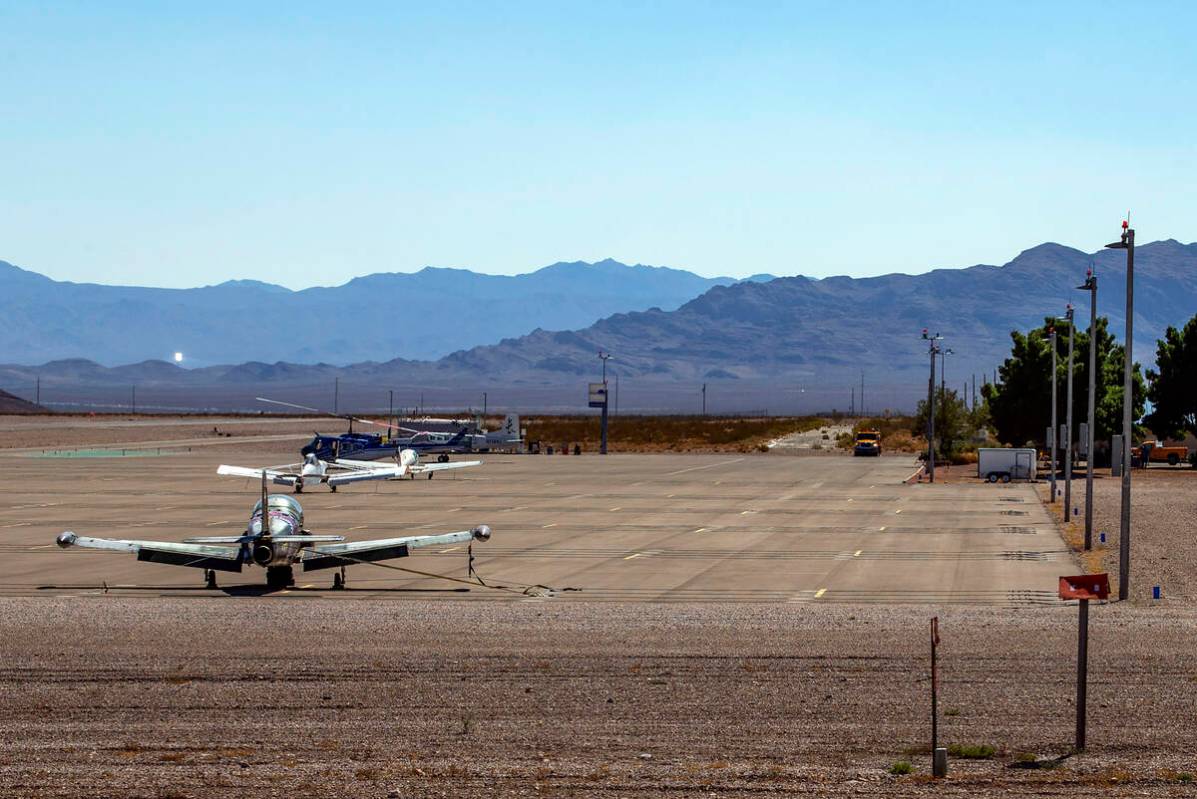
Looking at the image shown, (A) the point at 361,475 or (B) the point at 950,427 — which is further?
(B) the point at 950,427

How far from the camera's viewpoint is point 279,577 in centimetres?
3102

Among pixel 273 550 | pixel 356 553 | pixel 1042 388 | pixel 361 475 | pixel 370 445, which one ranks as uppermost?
pixel 1042 388

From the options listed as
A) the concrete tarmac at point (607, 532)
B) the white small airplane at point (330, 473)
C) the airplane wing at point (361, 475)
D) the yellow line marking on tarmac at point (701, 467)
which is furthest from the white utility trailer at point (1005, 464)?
the airplane wing at point (361, 475)

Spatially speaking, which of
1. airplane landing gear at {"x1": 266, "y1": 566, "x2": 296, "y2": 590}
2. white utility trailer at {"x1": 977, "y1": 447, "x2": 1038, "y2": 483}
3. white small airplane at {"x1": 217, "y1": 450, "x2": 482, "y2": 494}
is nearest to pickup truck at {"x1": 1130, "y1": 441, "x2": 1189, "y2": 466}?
white utility trailer at {"x1": 977, "y1": 447, "x2": 1038, "y2": 483}

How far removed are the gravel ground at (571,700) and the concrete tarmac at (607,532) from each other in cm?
378

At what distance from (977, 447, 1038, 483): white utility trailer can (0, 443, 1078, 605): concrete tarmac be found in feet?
14.9

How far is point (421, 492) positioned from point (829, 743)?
48.7 m

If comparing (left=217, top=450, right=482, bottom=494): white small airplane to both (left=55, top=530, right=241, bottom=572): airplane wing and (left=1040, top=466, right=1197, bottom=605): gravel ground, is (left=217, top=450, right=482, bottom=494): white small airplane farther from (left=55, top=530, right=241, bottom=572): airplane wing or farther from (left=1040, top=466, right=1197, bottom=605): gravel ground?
(left=55, top=530, right=241, bottom=572): airplane wing

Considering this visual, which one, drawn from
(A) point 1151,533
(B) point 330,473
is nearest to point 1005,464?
(A) point 1151,533

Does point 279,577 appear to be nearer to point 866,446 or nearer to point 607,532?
point 607,532

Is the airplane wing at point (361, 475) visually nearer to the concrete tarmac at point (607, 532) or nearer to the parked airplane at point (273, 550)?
the concrete tarmac at point (607, 532)

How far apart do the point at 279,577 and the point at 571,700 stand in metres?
13.9

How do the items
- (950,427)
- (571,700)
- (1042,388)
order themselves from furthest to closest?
1. (950,427)
2. (1042,388)
3. (571,700)

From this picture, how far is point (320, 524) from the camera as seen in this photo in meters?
46.9
